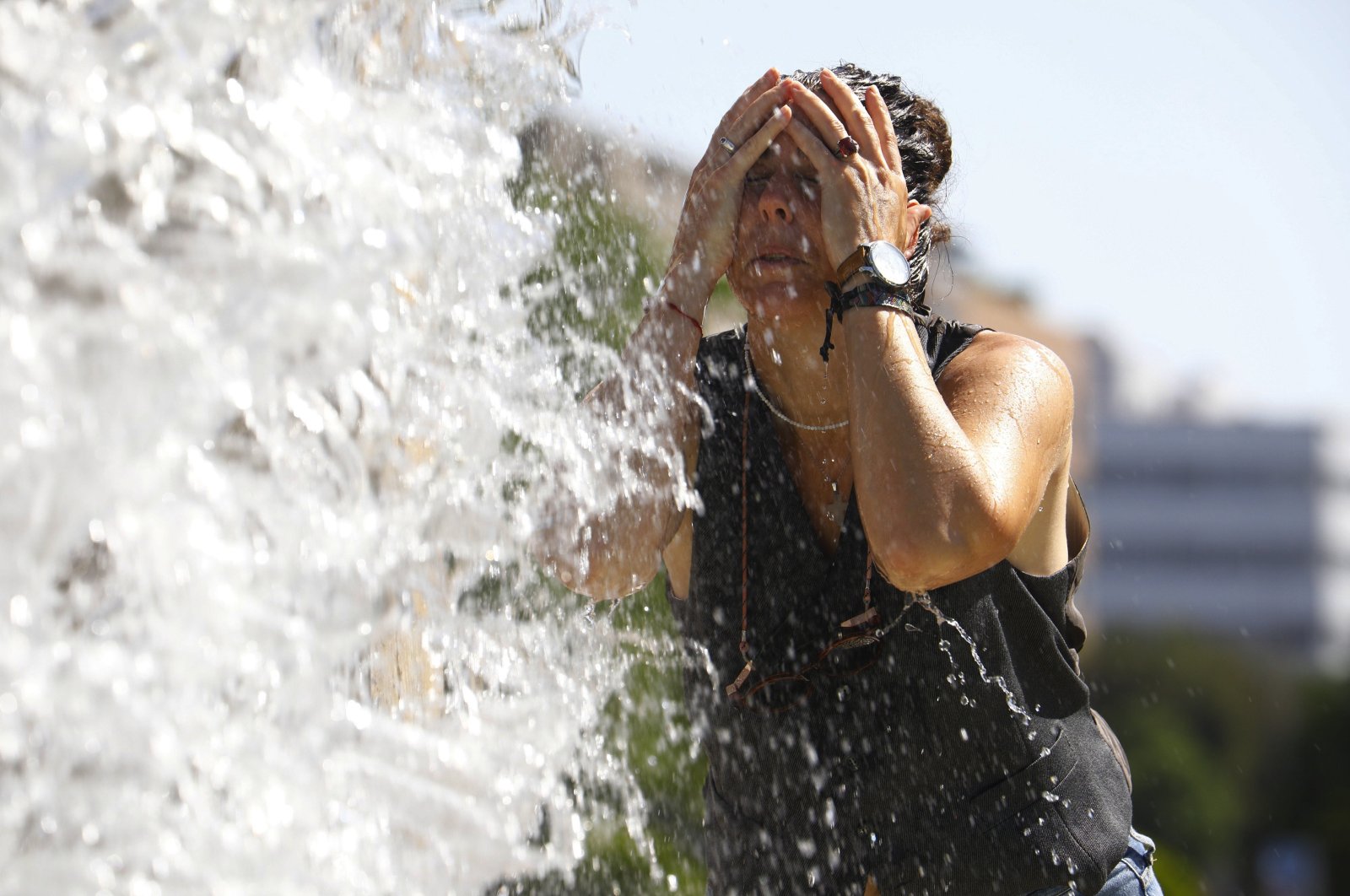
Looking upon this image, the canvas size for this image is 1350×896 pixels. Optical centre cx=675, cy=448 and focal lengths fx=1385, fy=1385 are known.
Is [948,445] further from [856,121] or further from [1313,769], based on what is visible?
[1313,769]

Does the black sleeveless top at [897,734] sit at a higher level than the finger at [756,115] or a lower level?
lower

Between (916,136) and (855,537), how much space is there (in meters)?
0.83

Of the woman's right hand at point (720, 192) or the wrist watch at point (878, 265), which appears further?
the woman's right hand at point (720, 192)

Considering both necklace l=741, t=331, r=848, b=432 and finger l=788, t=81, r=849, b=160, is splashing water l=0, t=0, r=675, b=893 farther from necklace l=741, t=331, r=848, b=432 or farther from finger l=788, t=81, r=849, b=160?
finger l=788, t=81, r=849, b=160

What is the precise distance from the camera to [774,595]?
235cm

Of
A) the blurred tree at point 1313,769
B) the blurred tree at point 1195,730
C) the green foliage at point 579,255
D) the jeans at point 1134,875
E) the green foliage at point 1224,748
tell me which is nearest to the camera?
the jeans at point 1134,875

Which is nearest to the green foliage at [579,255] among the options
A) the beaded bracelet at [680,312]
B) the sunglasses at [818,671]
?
the beaded bracelet at [680,312]

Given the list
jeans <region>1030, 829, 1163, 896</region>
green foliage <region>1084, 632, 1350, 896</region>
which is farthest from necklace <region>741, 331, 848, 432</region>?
green foliage <region>1084, 632, 1350, 896</region>

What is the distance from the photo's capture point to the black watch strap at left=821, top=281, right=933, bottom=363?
7.67 ft

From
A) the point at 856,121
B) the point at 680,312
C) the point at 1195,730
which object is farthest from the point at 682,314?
the point at 1195,730

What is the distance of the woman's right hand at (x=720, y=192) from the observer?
2.48 metres

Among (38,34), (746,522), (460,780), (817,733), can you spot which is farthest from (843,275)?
(38,34)

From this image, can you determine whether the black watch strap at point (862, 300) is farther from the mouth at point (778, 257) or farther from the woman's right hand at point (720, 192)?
the woman's right hand at point (720, 192)

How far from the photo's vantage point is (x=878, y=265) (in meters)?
2.35
